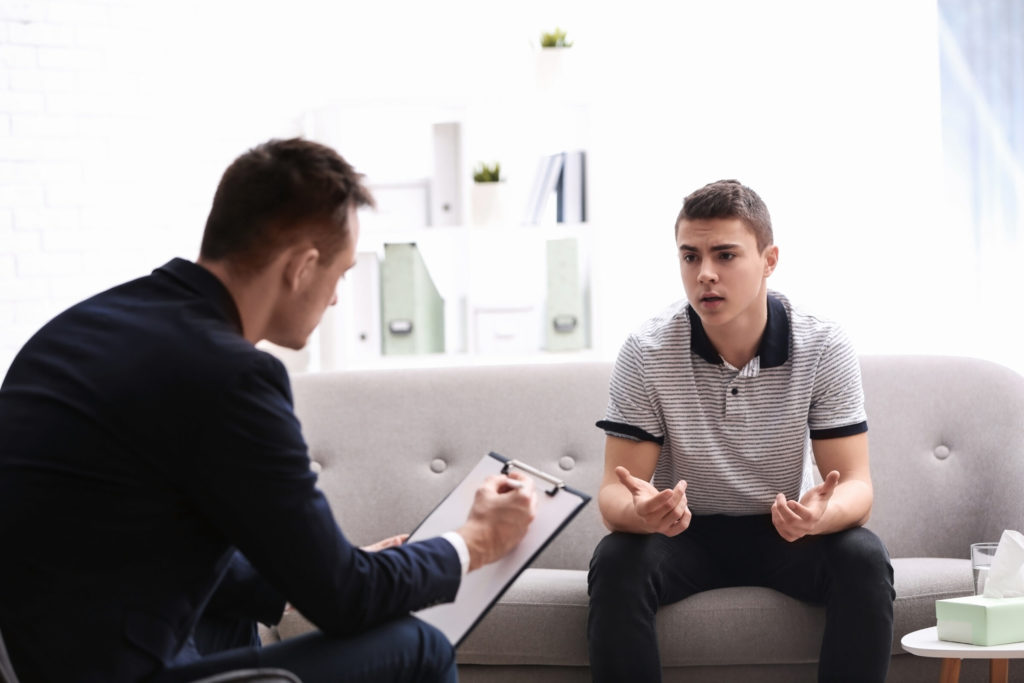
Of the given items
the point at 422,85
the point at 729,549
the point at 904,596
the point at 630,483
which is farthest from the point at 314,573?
the point at 422,85

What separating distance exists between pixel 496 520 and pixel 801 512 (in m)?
0.67

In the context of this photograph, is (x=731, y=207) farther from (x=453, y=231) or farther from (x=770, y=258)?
(x=453, y=231)

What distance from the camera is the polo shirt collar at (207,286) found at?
130 centimetres

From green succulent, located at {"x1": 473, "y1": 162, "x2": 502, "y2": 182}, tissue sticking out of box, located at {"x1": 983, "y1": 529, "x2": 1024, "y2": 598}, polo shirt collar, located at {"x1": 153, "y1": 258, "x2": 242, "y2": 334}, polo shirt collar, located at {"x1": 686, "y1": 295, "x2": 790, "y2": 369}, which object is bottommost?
tissue sticking out of box, located at {"x1": 983, "y1": 529, "x2": 1024, "y2": 598}

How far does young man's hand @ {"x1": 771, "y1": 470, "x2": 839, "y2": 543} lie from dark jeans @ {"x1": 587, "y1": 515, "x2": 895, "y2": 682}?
0.43 ft

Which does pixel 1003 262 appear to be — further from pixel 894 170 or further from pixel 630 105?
pixel 630 105

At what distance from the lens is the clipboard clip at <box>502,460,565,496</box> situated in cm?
156

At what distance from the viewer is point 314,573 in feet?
3.99

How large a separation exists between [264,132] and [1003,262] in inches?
99.5

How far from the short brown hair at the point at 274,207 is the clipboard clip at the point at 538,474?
0.45 metres

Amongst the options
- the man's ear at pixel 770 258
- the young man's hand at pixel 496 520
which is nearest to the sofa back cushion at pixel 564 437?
the man's ear at pixel 770 258

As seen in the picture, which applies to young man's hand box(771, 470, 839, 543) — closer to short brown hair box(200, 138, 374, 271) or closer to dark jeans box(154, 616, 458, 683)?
dark jeans box(154, 616, 458, 683)

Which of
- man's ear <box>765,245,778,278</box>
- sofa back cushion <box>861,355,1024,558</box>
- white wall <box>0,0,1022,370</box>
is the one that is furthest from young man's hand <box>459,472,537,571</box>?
white wall <box>0,0,1022,370</box>

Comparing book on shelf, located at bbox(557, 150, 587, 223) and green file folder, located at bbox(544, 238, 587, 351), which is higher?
book on shelf, located at bbox(557, 150, 587, 223)
